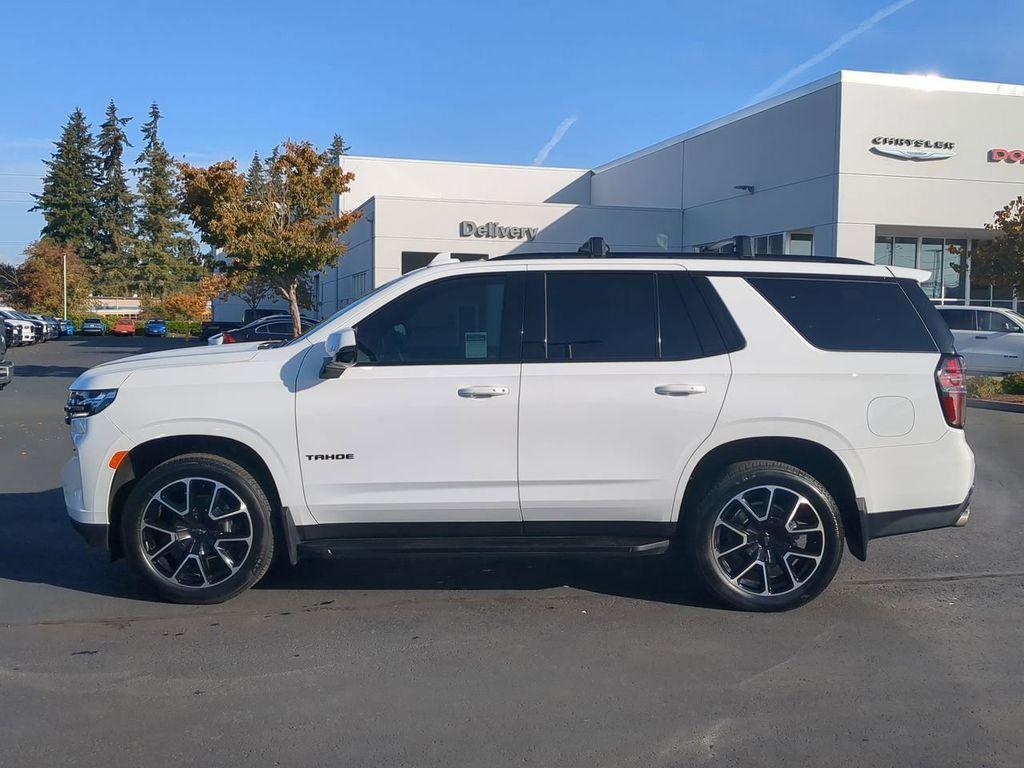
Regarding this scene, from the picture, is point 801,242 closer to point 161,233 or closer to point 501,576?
point 501,576

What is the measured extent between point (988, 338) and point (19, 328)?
36578 mm

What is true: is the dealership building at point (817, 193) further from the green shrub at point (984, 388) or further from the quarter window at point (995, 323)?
the green shrub at point (984, 388)

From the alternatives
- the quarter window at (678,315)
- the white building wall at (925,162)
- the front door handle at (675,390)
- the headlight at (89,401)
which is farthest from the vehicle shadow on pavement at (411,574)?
the white building wall at (925,162)

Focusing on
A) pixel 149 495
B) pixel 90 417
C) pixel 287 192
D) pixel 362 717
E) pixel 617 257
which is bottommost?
pixel 362 717

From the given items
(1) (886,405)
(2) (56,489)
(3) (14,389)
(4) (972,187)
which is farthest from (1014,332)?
(3) (14,389)

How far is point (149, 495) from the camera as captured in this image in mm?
5438

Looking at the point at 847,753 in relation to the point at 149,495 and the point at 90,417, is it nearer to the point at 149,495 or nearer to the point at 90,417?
the point at 149,495

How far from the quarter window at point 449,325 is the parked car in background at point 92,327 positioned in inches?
2404

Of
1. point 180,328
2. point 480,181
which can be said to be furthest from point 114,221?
point 480,181

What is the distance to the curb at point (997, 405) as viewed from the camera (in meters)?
15.7

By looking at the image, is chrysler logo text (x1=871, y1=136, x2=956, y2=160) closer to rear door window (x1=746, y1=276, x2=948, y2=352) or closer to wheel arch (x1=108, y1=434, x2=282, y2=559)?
rear door window (x1=746, y1=276, x2=948, y2=352)

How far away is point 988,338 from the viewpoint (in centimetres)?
2067

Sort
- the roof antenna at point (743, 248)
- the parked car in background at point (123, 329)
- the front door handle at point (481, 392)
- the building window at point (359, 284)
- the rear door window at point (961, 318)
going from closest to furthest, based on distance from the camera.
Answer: the front door handle at point (481, 392)
the roof antenna at point (743, 248)
the rear door window at point (961, 318)
the building window at point (359, 284)
the parked car in background at point (123, 329)

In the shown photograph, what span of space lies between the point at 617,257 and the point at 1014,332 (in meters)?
17.7
